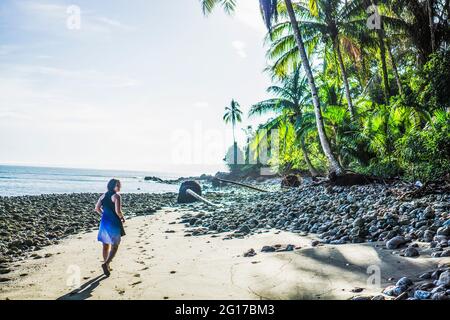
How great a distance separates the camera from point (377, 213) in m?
6.31

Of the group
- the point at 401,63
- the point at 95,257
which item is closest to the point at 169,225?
the point at 95,257

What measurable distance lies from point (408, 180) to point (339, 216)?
431cm

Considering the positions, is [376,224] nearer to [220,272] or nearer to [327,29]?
[220,272]

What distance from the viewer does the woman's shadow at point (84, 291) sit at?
3766 millimetres

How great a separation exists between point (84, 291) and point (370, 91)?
23.0 m

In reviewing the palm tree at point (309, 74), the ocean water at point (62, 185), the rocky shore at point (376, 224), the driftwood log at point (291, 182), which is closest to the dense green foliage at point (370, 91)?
the palm tree at point (309, 74)

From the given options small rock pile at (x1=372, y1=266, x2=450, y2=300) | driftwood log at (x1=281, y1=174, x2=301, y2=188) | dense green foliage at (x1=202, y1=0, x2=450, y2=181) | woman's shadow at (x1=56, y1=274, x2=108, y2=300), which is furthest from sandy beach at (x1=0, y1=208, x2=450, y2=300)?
driftwood log at (x1=281, y1=174, x2=301, y2=188)

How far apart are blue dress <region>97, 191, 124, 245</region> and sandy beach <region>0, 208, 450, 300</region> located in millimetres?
504

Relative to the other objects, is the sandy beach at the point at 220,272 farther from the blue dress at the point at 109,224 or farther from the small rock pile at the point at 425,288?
the blue dress at the point at 109,224

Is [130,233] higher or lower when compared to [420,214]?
lower

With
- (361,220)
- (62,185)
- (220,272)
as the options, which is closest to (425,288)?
(220,272)

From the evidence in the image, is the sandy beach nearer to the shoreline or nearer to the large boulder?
the shoreline

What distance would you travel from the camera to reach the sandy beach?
349 cm
